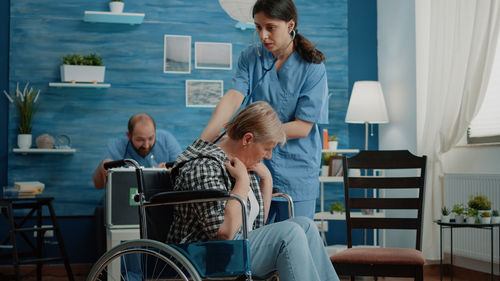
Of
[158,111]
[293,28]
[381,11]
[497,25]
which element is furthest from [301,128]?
[381,11]

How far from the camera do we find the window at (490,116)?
3.77m

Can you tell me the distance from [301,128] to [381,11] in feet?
10.8

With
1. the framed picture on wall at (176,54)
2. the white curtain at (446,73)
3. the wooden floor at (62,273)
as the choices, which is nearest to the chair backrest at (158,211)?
the white curtain at (446,73)

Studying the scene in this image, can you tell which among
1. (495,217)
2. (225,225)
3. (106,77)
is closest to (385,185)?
(495,217)

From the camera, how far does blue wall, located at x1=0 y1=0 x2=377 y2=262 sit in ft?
14.7

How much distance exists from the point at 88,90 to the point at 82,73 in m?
0.18

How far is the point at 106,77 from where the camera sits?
461 centimetres

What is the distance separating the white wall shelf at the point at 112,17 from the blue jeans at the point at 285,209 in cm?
280

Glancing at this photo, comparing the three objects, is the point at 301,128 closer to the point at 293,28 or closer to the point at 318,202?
the point at 293,28

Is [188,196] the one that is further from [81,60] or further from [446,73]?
[81,60]

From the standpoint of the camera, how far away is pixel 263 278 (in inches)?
69.0

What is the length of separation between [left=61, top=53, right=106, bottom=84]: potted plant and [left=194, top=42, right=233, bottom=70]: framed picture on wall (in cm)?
78

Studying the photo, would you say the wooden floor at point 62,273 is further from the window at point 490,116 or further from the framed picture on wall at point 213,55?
the framed picture on wall at point 213,55

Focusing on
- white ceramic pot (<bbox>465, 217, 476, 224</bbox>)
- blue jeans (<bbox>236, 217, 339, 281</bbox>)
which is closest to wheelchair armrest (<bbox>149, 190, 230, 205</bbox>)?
blue jeans (<bbox>236, 217, 339, 281</bbox>)
